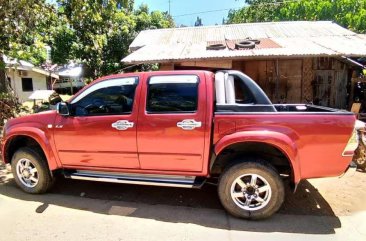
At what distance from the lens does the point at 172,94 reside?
14.9ft

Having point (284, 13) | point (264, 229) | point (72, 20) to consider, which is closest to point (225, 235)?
point (264, 229)

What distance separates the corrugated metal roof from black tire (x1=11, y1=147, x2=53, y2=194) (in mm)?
4795

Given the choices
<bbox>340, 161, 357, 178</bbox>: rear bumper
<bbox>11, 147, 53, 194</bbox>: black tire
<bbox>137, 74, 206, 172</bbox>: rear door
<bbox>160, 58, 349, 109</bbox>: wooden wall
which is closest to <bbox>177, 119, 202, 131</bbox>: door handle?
<bbox>137, 74, 206, 172</bbox>: rear door

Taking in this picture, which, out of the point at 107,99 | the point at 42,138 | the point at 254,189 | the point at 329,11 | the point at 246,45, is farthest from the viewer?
the point at 329,11

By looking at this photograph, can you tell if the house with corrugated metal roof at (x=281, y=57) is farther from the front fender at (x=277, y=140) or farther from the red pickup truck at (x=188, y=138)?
the front fender at (x=277, y=140)

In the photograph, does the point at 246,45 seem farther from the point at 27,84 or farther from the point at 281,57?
the point at 27,84

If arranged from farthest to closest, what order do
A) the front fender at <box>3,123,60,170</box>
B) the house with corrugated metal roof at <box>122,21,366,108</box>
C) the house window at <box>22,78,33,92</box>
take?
the house window at <box>22,78,33,92</box> → the house with corrugated metal roof at <box>122,21,366,108</box> → the front fender at <box>3,123,60,170</box>

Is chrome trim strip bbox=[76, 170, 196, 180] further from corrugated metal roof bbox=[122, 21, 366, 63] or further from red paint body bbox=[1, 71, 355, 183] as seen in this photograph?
corrugated metal roof bbox=[122, 21, 366, 63]

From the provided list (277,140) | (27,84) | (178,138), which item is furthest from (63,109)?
(27,84)

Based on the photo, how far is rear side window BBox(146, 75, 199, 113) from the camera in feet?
14.6

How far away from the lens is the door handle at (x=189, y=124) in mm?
4271

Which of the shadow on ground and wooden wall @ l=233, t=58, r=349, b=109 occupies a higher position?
wooden wall @ l=233, t=58, r=349, b=109

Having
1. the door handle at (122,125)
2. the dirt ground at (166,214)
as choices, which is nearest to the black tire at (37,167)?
the dirt ground at (166,214)

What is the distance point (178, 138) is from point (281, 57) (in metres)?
5.60
